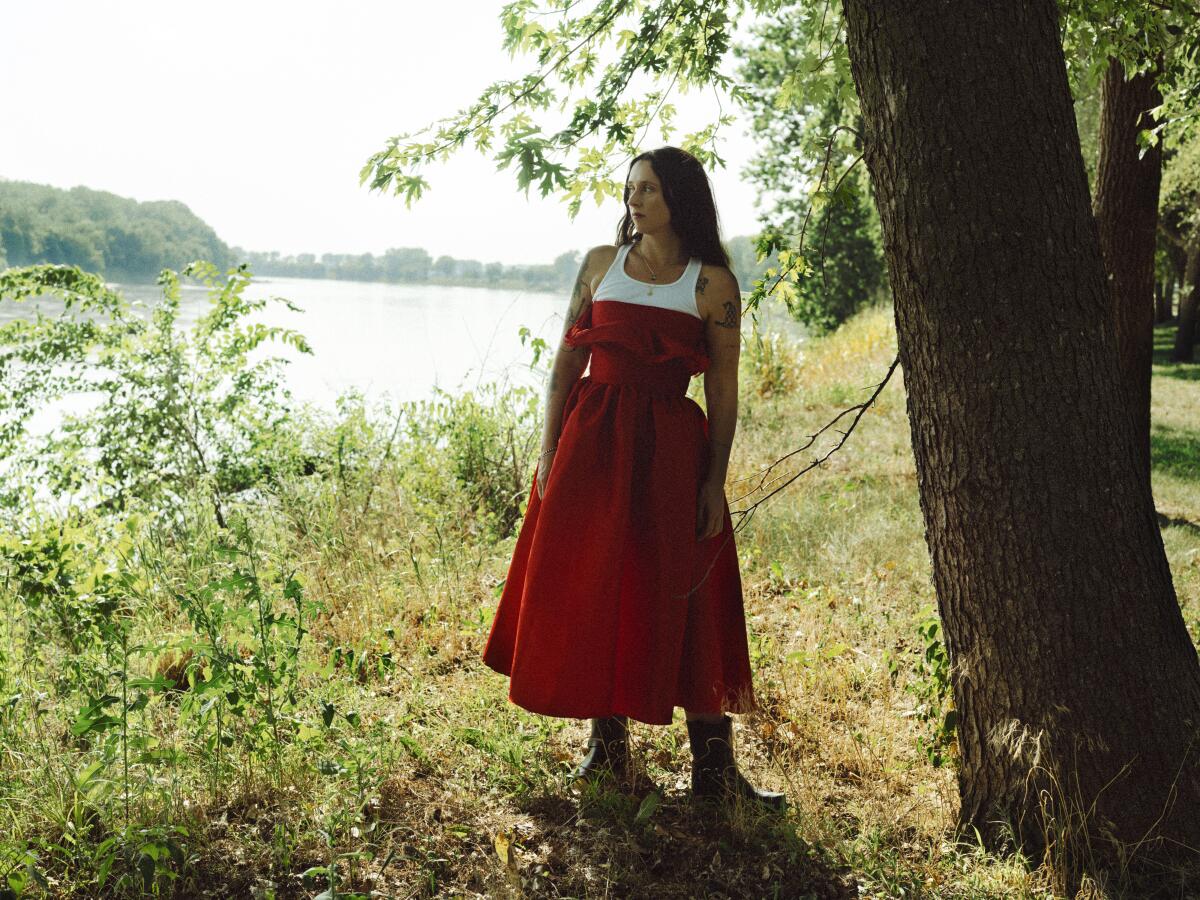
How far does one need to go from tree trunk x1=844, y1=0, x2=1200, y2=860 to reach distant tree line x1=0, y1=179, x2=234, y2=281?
8747 mm

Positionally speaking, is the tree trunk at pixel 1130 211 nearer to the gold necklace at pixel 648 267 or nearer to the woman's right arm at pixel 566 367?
the gold necklace at pixel 648 267

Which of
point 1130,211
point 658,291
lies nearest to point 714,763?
point 658,291

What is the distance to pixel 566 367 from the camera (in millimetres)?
2996

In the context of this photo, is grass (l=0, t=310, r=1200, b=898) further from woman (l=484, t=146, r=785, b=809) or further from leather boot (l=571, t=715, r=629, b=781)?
woman (l=484, t=146, r=785, b=809)

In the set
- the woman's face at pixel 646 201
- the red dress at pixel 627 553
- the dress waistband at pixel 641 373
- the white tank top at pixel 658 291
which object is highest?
the woman's face at pixel 646 201

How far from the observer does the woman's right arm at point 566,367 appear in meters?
2.97

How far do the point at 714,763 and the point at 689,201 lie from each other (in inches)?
71.0

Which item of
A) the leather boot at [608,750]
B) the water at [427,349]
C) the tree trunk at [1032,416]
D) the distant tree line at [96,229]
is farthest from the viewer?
the distant tree line at [96,229]

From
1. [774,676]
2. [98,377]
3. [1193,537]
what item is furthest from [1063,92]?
[98,377]

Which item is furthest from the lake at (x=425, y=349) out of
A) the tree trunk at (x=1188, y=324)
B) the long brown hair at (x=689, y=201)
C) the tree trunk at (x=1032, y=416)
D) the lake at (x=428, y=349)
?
the tree trunk at (x=1188, y=324)

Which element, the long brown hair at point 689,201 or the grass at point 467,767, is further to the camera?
the long brown hair at point 689,201

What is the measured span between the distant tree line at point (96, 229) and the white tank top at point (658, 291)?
7.92 m

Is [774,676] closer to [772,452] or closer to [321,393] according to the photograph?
[772,452]

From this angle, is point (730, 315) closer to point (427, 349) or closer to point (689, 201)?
point (689, 201)
